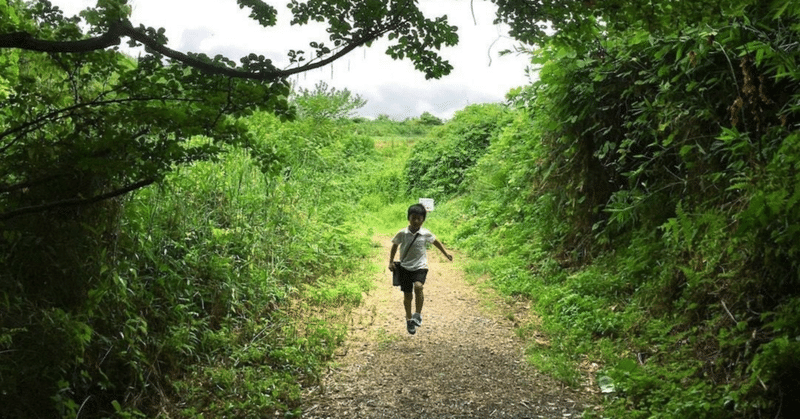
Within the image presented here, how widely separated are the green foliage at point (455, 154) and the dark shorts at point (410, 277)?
11.8 metres

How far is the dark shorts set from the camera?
6.95m

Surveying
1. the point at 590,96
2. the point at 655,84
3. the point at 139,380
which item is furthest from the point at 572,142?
the point at 139,380

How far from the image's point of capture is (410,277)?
276 inches

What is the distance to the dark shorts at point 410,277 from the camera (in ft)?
22.8

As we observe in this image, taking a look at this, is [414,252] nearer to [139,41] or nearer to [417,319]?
[417,319]

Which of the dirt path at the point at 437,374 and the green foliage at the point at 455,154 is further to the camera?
the green foliage at the point at 455,154

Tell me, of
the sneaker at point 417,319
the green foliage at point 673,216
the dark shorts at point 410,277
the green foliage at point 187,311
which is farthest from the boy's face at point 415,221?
the green foliage at point 673,216

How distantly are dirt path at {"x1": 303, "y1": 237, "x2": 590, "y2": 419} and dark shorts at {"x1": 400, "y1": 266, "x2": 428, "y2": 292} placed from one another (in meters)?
0.64

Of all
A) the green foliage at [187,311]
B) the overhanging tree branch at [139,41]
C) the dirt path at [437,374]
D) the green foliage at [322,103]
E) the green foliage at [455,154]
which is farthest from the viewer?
the green foliage at [455,154]

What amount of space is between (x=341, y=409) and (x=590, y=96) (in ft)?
18.1

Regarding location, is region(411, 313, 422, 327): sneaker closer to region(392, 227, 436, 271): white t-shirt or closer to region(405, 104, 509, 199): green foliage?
region(392, 227, 436, 271): white t-shirt

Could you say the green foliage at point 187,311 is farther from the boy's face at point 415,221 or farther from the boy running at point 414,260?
the boy's face at point 415,221

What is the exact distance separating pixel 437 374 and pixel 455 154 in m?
14.9

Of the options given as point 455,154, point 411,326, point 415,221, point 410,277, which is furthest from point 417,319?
point 455,154
